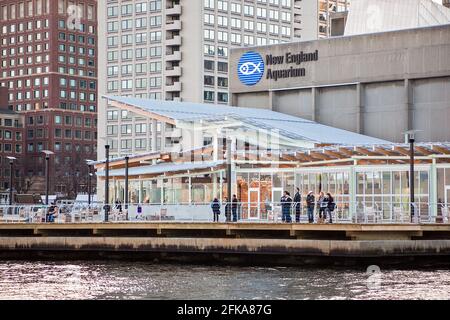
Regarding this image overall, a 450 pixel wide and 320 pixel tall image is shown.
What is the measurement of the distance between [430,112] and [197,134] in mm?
79719

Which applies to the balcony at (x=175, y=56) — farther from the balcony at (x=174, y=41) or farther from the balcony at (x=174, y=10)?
the balcony at (x=174, y=10)

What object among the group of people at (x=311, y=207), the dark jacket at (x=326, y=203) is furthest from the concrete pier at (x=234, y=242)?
the dark jacket at (x=326, y=203)

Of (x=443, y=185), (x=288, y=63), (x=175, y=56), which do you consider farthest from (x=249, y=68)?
(x=175, y=56)

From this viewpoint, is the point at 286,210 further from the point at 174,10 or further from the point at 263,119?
the point at 174,10

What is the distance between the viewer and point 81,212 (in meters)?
69.8

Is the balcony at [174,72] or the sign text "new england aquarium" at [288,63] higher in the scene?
the balcony at [174,72]

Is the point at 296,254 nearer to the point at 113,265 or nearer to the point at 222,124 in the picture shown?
the point at 113,265

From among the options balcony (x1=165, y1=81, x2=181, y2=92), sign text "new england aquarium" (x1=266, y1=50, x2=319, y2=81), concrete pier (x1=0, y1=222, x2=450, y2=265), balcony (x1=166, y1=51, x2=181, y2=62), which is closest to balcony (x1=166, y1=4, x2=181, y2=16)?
balcony (x1=166, y1=51, x2=181, y2=62)

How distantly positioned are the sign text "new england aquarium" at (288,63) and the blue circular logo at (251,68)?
1.14m

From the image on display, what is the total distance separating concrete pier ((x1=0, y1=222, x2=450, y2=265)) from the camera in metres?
56.8

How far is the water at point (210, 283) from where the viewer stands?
4475 cm

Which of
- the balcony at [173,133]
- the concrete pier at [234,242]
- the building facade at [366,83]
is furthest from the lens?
the balcony at [173,133]
